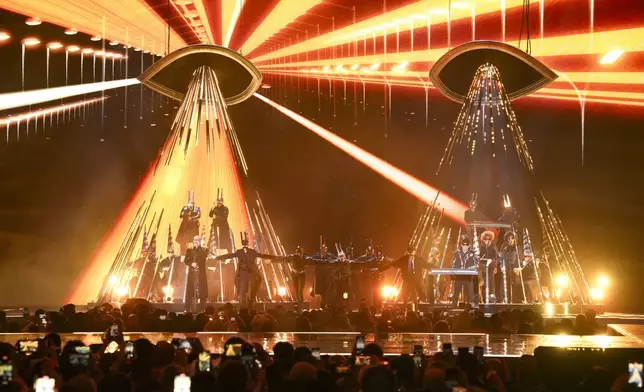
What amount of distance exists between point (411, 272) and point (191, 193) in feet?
24.2

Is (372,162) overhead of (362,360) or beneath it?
overhead

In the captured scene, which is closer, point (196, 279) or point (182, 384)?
point (182, 384)

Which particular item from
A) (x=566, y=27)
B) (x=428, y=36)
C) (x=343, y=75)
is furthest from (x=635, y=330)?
(x=343, y=75)

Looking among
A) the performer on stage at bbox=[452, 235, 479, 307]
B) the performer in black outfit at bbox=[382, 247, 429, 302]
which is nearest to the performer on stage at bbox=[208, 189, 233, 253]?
the performer in black outfit at bbox=[382, 247, 429, 302]

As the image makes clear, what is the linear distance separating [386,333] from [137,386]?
26.7 ft

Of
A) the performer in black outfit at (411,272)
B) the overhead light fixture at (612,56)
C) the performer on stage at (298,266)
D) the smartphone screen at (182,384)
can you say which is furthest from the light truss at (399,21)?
the smartphone screen at (182,384)

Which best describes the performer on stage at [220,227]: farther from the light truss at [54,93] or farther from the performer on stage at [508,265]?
the light truss at [54,93]

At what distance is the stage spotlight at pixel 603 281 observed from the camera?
2889cm

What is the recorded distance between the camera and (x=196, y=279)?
22.7 m

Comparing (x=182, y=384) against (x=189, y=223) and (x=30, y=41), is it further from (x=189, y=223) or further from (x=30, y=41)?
(x=30, y=41)

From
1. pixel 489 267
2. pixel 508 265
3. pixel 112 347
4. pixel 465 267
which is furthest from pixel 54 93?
pixel 112 347

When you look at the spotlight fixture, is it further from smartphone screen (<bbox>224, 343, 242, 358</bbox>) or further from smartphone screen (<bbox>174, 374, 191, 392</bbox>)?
smartphone screen (<bbox>174, 374, 191, 392</bbox>)

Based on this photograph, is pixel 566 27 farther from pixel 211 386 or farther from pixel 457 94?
pixel 211 386

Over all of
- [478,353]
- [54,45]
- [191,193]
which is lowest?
[478,353]
